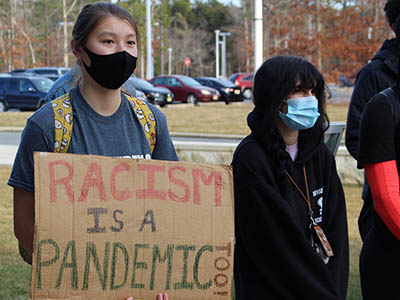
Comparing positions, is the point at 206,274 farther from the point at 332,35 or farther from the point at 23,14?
the point at 23,14

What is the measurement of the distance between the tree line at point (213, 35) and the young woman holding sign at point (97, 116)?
497 millimetres

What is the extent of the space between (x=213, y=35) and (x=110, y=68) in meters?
80.2

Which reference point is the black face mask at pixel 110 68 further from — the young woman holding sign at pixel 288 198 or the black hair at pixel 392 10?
the black hair at pixel 392 10

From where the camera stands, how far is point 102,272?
227 centimetres

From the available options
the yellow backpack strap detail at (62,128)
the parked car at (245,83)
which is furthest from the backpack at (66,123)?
the parked car at (245,83)

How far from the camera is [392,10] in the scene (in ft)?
12.1

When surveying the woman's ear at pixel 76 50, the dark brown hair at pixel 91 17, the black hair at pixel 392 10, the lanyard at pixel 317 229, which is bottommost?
the lanyard at pixel 317 229

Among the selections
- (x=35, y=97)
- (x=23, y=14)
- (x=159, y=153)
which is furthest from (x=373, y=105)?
(x=23, y=14)

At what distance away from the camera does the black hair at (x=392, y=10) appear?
145 inches

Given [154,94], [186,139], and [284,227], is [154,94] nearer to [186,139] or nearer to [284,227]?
[186,139]

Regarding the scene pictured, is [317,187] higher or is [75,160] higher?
[75,160]

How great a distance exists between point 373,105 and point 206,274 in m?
1.17

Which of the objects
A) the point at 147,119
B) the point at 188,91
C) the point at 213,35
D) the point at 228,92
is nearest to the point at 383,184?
the point at 147,119

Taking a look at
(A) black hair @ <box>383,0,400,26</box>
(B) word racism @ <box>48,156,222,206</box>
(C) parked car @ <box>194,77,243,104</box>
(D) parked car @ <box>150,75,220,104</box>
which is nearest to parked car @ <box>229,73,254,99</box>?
(C) parked car @ <box>194,77,243,104</box>
